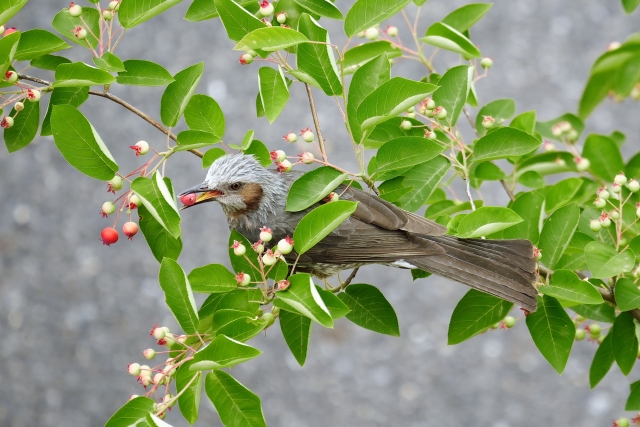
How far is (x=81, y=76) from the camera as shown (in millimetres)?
1979

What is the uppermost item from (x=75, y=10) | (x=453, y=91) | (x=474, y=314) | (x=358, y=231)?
(x=75, y=10)

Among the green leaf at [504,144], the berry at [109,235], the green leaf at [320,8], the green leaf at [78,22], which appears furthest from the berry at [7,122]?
the green leaf at [504,144]

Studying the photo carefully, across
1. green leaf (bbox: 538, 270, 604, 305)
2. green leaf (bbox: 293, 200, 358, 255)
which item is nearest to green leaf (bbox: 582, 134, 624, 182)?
green leaf (bbox: 538, 270, 604, 305)

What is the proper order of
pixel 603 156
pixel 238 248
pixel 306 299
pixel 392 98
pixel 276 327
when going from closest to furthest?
pixel 306 299
pixel 392 98
pixel 238 248
pixel 603 156
pixel 276 327

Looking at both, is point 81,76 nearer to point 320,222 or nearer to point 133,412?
point 320,222

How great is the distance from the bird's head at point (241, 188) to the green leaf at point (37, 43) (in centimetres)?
85

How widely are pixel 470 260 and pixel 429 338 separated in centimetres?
328

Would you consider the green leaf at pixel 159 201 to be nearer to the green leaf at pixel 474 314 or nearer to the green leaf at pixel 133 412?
the green leaf at pixel 133 412

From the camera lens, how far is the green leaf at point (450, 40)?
2.30 meters

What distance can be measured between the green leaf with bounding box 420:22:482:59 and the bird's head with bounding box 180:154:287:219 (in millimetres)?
858

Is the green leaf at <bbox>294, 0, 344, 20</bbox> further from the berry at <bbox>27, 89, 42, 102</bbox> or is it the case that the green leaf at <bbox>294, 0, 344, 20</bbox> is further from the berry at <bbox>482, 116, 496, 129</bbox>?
the berry at <bbox>27, 89, 42, 102</bbox>

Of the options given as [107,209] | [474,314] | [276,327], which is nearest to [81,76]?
[107,209]

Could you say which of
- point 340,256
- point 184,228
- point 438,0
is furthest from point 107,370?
point 438,0

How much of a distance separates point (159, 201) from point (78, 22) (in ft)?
2.37
